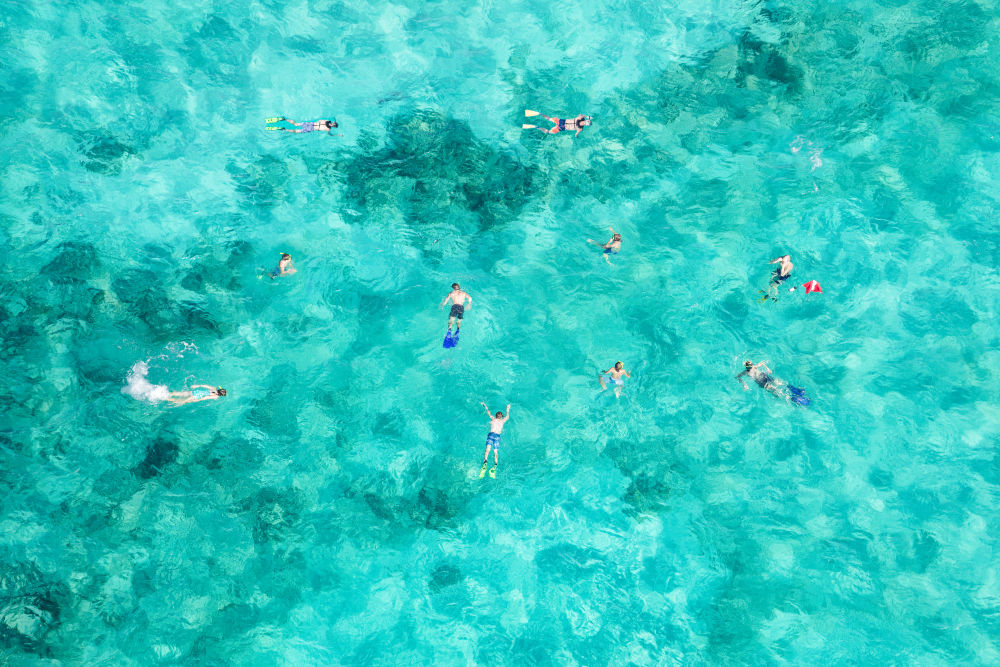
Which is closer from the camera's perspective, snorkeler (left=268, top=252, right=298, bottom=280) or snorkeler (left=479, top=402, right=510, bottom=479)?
snorkeler (left=479, top=402, right=510, bottom=479)

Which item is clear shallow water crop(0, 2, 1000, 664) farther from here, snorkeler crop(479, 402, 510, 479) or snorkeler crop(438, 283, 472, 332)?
snorkeler crop(438, 283, 472, 332)

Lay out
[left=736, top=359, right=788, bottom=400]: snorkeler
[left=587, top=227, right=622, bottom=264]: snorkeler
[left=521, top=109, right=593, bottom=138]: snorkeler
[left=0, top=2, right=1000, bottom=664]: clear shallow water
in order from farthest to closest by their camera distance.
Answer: [left=521, top=109, right=593, bottom=138]: snorkeler, [left=587, top=227, right=622, bottom=264]: snorkeler, [left=736, top=359, right=788, bottom=400]: snorkeler, [left=0, top=2, right=1000, bottom=664]: clear shallow water

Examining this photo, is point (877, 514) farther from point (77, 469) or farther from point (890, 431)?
point (77, 469)

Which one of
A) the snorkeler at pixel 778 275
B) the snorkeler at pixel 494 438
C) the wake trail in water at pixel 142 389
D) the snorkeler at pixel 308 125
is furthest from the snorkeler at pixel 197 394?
the snorkeler at pixel 778 275

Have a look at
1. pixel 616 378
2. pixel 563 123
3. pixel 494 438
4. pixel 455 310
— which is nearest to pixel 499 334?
pixel 455 310

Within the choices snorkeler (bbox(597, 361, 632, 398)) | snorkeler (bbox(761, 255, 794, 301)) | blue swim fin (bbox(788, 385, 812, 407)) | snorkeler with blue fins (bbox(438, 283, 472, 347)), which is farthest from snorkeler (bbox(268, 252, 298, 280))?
blue swim fin (bbox(788, 385, 812, 407))

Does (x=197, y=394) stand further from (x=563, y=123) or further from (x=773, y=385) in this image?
(x=773, y=385)

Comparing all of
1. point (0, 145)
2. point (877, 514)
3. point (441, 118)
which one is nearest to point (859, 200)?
point (877, 514)
